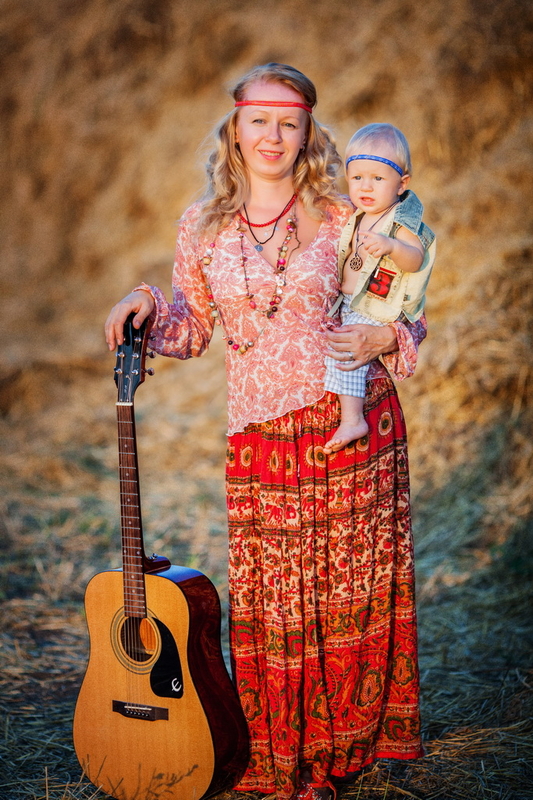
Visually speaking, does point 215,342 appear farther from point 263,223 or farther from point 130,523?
point 130,523

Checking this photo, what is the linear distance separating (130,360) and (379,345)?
773 mm

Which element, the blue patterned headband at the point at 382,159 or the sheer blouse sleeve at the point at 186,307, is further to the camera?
the sheer blouse sleeve at the point at 186,307

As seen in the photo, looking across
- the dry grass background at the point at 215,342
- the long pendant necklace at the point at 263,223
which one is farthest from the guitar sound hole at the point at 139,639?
the long pendant necklace at the point at 263,223

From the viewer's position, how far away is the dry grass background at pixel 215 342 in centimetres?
353

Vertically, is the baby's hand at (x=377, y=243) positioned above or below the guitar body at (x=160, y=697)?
above

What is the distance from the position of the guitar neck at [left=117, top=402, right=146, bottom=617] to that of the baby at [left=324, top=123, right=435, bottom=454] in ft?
2.01

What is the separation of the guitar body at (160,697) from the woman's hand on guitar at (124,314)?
74 cm

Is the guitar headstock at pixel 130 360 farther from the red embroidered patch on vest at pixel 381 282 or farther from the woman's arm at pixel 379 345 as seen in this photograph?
the red embroidered patch on vest at pixel 381 282

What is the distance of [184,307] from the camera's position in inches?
106

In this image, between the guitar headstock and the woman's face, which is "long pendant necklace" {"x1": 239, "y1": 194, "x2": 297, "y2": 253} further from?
the guitar headstock

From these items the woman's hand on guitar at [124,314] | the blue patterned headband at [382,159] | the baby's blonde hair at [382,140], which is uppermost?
the baby's blonde hair at [382,140]

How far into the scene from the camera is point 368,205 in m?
2.52

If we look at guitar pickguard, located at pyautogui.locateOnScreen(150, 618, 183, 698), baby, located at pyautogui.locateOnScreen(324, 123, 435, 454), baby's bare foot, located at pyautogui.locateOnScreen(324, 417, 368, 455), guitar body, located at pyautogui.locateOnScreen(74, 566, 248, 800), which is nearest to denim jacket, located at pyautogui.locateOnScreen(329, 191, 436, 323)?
baby, located at pyautogui.locateOnScreen(324, 123, 435, 454)

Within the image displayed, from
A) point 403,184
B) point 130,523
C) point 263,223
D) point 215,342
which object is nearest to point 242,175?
point 263,223
